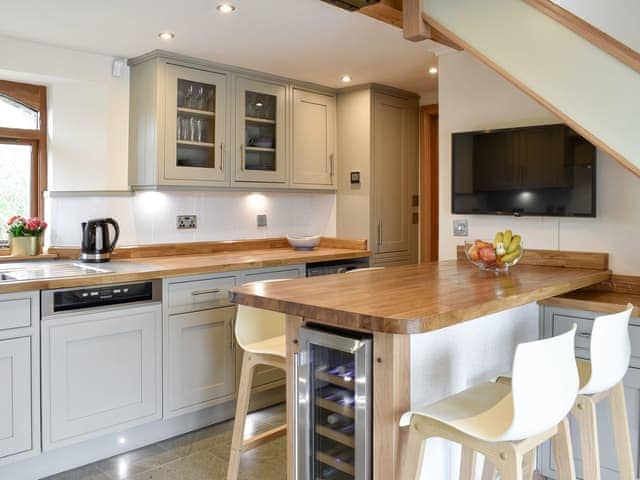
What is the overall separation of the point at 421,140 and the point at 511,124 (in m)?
1.72

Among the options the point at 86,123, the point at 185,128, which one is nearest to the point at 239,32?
the point at 185,128

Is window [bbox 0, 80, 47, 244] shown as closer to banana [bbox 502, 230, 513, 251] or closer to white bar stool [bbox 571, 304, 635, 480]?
banana [bbox 502, 230, 513, 251]

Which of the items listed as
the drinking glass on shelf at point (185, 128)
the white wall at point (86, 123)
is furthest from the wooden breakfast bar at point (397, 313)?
the white wall at point (86, 123)

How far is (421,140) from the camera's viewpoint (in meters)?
4.75

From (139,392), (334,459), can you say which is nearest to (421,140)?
(139,392)

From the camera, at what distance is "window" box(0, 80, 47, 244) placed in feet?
11.1

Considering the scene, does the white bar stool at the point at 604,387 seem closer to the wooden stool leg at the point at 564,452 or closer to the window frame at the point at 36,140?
the wooden stool leg at the point at 564,452

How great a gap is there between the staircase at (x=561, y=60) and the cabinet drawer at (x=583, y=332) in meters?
0.70

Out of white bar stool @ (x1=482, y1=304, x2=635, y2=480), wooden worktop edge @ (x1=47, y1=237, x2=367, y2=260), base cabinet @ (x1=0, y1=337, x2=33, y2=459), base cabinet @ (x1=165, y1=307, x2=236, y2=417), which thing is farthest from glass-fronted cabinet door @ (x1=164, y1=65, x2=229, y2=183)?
white bar stool @ (x1=482, y1=304, x2=635, y2=480)

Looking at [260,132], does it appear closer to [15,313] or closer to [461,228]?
[461,228]

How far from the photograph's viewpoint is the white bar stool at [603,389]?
179 centimetres

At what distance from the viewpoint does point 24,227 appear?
3268 millimetres

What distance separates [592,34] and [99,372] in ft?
8.72

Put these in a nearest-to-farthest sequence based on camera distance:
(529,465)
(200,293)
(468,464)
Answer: (468,464), (529,465), (200,293)
